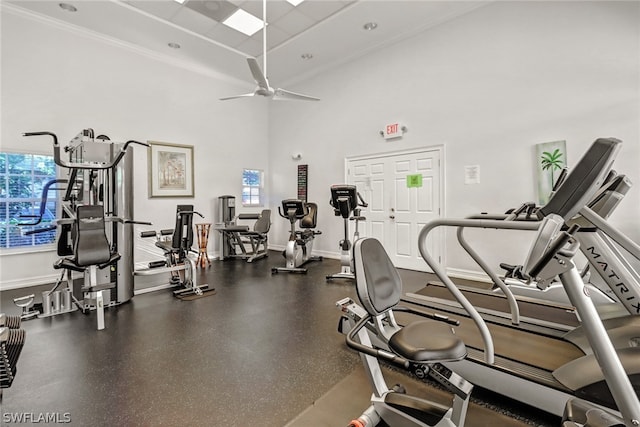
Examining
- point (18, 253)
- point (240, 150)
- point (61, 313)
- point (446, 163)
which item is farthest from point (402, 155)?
point (18, 253)

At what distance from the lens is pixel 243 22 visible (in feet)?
16.1

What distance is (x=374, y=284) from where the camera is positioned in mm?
1746

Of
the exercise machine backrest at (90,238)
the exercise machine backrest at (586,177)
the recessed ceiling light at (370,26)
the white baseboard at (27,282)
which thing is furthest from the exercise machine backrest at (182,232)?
the recessed ceiling light at (370,26)

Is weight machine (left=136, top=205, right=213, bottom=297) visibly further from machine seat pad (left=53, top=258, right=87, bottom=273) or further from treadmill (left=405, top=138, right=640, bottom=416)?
treadmill (left=405, top=138, right=640, bottom=416)

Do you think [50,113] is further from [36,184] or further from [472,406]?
[472,406]

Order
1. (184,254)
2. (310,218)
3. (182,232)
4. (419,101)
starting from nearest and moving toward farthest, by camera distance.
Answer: (182,232) < (184,254) < (419,101) < (310,218)

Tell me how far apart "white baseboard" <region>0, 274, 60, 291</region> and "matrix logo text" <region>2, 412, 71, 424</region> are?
12.2 ft

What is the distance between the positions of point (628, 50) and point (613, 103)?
2.04ft

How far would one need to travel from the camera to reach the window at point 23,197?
4297 mm

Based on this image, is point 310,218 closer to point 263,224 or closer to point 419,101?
point 263,224

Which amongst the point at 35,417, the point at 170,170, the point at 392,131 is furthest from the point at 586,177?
the point at 170,170

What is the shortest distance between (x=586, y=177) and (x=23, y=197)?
21.5ft

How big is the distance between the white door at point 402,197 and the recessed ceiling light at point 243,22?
3.02m

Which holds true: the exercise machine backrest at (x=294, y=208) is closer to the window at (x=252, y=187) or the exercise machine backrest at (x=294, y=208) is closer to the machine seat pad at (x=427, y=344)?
the window at (x=252, y=187)
